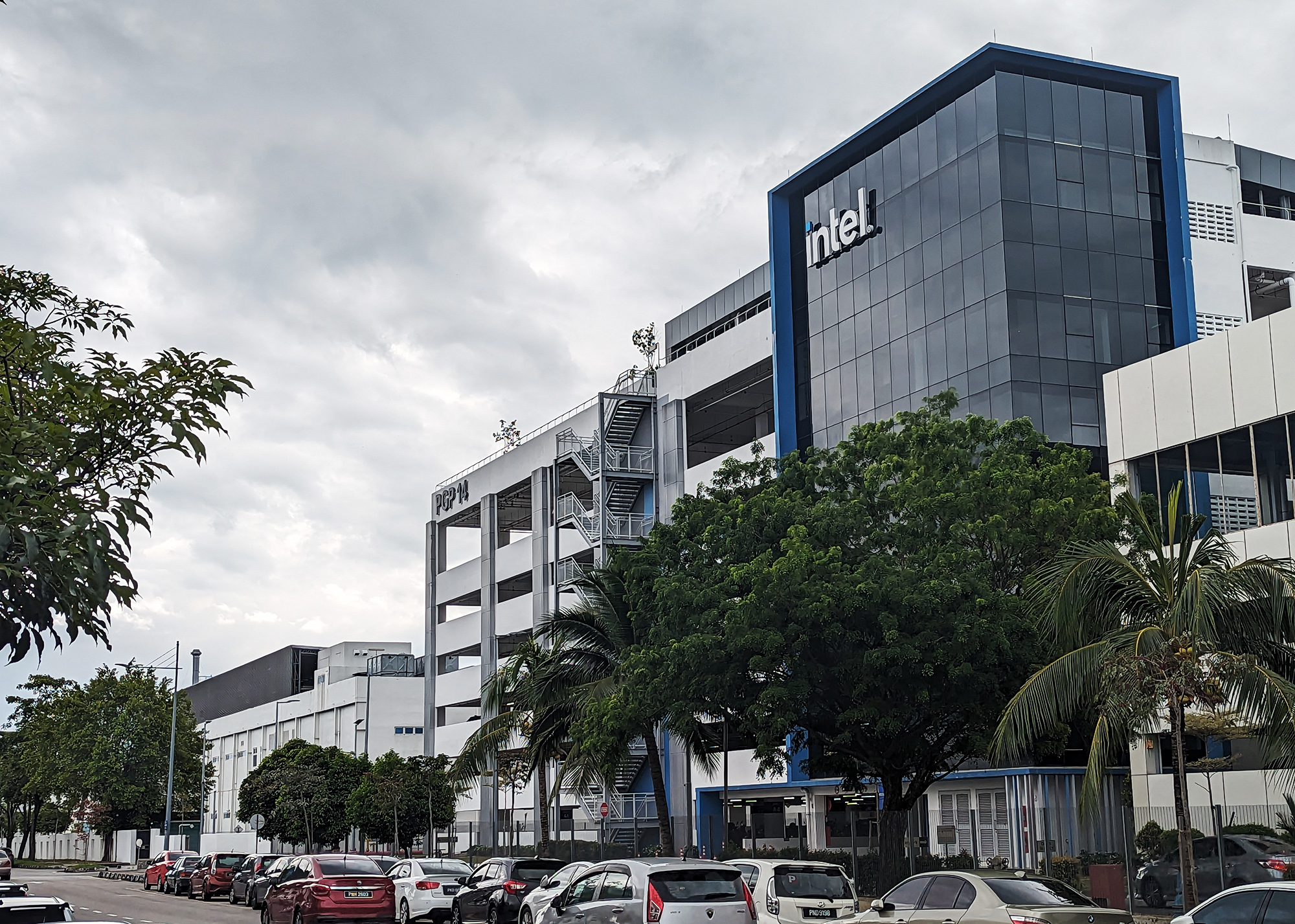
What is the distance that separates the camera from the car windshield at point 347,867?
27.2 meters

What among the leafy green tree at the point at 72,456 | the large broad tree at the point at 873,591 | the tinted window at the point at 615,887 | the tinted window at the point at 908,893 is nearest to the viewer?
the leafy green tree at the point at 72,456

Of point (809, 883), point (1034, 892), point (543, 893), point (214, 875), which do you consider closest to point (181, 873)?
point (214, 875)

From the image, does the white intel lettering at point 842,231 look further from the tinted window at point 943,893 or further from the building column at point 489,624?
the tinted window at point 943,893

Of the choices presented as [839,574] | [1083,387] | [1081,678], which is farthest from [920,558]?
[1083,387]

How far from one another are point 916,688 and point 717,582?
14.2 feet

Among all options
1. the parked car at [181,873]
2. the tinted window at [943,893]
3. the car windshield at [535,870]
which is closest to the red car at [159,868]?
the parked car at [181,873]

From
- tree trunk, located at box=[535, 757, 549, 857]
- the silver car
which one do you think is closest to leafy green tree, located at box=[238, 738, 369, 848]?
tree trunk, located at box=[535, 757, 549, 857]

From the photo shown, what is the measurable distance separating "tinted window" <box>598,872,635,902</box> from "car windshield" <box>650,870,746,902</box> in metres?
0.48

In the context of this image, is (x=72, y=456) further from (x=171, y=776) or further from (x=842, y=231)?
(x=171, y=776)

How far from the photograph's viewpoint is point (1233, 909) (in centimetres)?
1330

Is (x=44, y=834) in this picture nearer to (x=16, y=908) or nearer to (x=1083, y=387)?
(x=1083, y=387)

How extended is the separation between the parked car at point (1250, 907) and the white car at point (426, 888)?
19089 millimetres

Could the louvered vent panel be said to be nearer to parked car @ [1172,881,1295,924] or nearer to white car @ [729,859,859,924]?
white car @ [729,859,859,924]

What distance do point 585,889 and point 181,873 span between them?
36.8 meters
